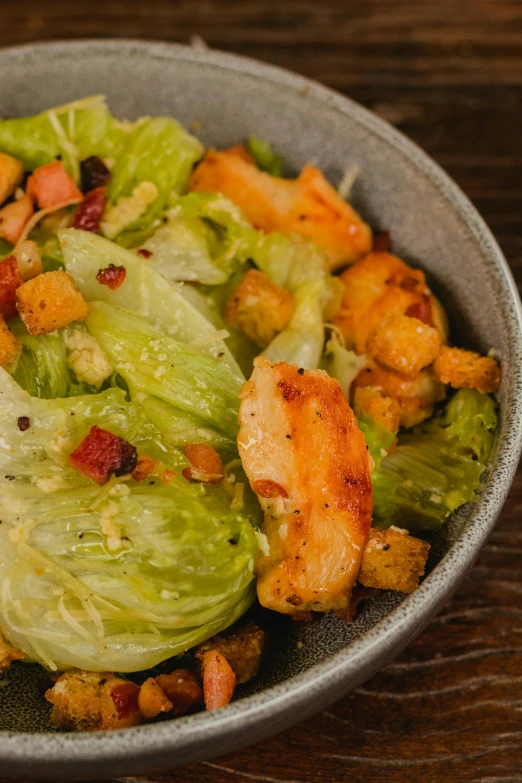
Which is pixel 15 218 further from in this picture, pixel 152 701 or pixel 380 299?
pixel 152 701

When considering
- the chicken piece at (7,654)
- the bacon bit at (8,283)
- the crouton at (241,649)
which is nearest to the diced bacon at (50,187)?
the bacon bit at (8,283)

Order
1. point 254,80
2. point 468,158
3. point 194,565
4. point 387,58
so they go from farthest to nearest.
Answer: point 387,58 → point 468,158 → point 254,80 → point 194,565

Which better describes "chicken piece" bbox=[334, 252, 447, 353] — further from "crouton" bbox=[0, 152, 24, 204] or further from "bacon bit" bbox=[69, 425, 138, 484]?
"crouton" bbox=[0, 152, 24, 204]

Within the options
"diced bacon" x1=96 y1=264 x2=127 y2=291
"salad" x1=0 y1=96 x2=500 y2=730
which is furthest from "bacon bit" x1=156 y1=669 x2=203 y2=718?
"diced bacon" x1=96 y1=264 x2=127 y2=291

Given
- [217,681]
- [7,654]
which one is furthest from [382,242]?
[7,654]

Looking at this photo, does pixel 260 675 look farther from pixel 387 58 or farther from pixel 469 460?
pixel 387 58

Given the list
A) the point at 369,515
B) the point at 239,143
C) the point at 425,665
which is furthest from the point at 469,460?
the point at 239,143
